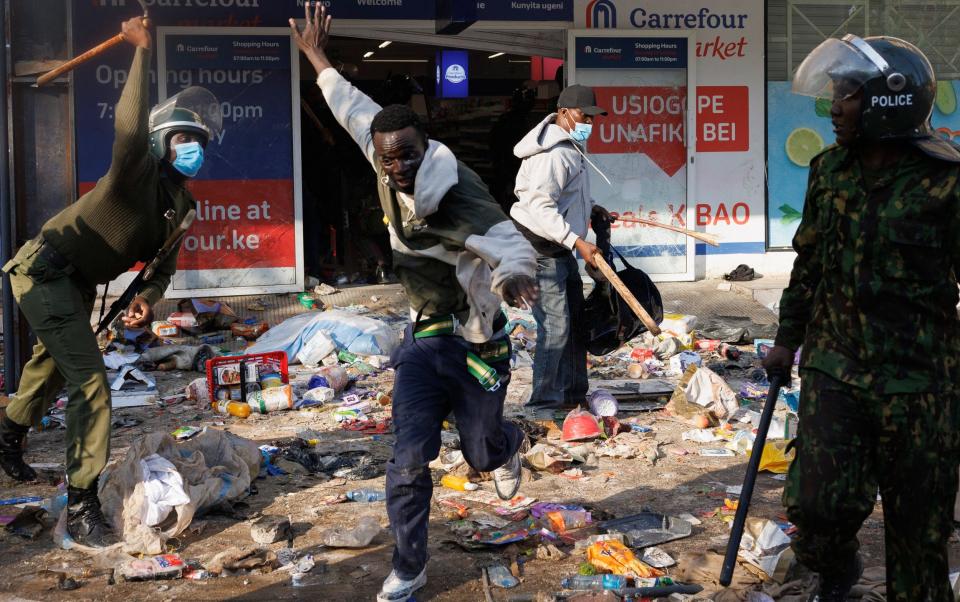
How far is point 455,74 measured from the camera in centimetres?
1316

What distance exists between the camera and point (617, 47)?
1255 cm

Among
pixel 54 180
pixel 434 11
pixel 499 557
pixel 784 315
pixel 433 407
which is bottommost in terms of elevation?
pixel 499 557

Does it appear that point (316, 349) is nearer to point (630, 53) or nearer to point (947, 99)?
point (630, 53)

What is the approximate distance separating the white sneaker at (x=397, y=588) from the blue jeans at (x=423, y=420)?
0.9 inches

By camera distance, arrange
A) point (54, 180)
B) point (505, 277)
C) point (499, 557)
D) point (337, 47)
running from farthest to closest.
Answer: point (337, 47)
point (54, 180)
point (499, 557)
point (505, 277)

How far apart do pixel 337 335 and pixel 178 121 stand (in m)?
4.62

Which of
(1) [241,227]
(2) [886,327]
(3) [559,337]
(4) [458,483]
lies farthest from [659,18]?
(2) [886,327]

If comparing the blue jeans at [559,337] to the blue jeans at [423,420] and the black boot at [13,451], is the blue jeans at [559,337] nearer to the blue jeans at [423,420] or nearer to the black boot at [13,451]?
the blue jeans at [423,420]

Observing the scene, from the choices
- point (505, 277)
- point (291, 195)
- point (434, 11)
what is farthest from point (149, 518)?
point (434, 11)

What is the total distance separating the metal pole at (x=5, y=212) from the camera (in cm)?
801

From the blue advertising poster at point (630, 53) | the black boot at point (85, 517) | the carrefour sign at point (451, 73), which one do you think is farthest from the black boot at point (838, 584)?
the carrefour sign at point (451, 73)

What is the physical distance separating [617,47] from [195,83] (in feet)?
14.8

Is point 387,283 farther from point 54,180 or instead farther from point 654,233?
point 54,180

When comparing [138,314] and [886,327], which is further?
[138,314]
